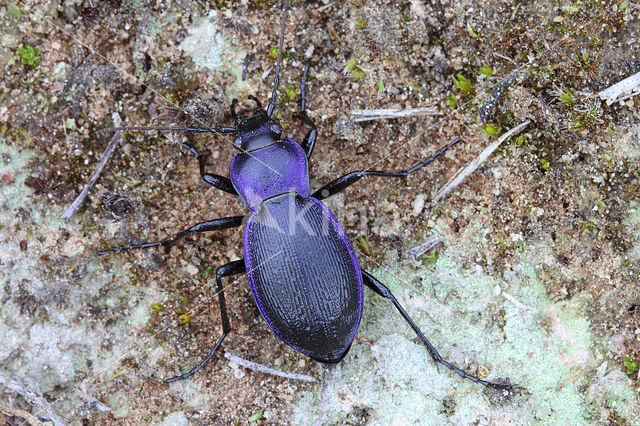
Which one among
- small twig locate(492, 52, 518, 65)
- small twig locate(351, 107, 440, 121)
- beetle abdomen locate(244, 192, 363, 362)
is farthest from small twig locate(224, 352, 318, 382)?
small twig locate(492, 52, 518, 65)

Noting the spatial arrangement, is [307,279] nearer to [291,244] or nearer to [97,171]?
[291,244]

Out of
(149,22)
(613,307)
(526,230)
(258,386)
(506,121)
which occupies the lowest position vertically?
(258,386)

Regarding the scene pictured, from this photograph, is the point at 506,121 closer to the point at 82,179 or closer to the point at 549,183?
the point at 549,183

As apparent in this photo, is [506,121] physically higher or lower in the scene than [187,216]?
higher

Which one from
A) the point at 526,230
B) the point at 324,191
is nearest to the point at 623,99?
the point at 526,230

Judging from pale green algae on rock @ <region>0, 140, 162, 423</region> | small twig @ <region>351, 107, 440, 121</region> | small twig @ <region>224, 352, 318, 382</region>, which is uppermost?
small twig @ <region>351, 107, 440, 121</region>

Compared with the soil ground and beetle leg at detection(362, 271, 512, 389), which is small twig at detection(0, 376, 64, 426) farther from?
beetle leg at detection(362, 271, 512, 389)
